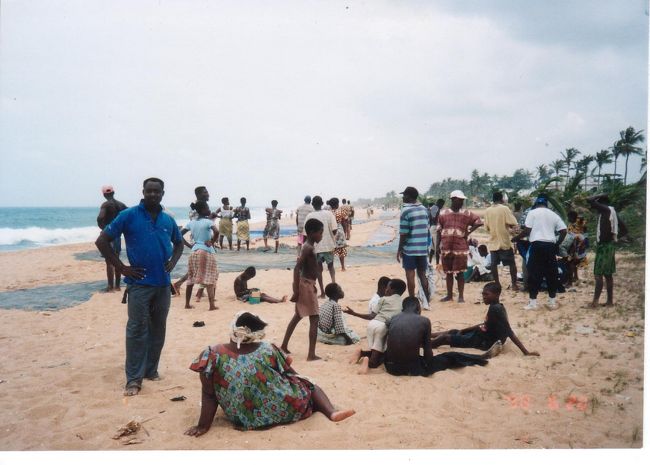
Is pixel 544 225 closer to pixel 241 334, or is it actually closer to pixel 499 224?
pixel 499 224

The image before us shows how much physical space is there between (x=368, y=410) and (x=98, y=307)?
5.82 meters

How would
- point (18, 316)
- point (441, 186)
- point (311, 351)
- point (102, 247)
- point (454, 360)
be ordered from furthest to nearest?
point (441, 186) < point (18, 316) < point (311, 351) < point (454, 360) < point (102, 247)

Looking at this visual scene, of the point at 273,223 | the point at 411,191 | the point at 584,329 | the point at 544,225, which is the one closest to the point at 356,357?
the point at 411,191

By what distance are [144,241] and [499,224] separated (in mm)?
6197

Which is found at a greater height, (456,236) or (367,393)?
(456,236)

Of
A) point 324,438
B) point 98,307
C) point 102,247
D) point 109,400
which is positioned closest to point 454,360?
point 324,438

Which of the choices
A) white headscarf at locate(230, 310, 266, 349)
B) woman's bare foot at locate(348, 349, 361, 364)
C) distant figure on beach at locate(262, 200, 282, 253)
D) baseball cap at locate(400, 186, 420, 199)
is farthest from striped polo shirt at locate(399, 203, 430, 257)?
distant figure on beach at locate(262, 200, 282, 253)

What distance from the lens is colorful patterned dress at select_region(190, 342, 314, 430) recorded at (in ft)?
10.9

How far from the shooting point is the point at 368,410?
3.71 m

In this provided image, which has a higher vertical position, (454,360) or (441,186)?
(441,186)

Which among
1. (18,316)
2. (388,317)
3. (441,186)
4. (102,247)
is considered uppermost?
(441,186)

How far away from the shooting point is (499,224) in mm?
7996

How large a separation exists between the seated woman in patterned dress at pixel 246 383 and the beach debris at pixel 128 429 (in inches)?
16.4

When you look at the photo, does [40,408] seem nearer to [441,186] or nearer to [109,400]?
[109,400]
